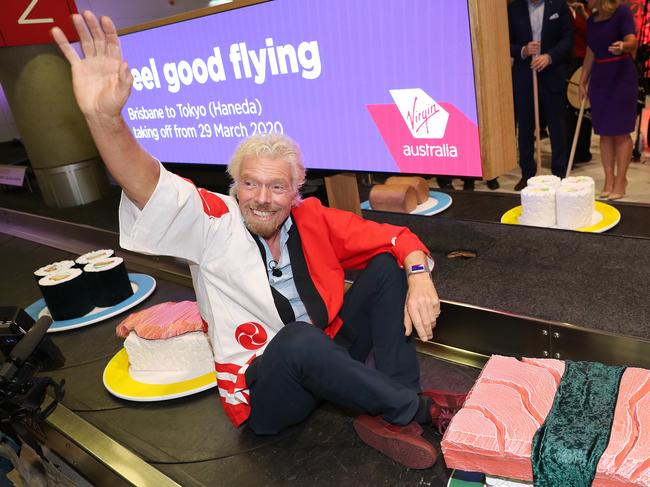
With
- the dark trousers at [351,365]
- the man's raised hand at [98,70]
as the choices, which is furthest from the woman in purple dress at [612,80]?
the man's raised hand at [98,70]

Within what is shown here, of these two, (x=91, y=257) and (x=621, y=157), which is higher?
(x=91, y=257)

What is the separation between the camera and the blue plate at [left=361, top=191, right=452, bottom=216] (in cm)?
288

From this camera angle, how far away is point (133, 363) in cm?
218

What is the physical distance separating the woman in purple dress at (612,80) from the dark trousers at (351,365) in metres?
2.84

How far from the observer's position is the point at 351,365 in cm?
147

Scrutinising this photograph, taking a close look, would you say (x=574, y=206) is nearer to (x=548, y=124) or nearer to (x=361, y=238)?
(x=361, y=238)

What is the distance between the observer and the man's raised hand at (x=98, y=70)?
1.24 meters

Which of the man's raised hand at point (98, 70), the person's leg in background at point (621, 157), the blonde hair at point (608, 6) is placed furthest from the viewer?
the person's leg in background at point (621, 157)

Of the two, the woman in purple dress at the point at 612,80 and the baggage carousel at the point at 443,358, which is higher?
the woman in purple dress at the point at 612,80

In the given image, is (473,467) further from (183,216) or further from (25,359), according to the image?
(25,359)

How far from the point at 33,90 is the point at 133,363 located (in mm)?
3389

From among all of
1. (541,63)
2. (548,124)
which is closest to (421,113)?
(541,63)

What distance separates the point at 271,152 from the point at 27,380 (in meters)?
0.90

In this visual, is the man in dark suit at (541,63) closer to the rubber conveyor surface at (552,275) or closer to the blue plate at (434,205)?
the blue plate at (434,205)
